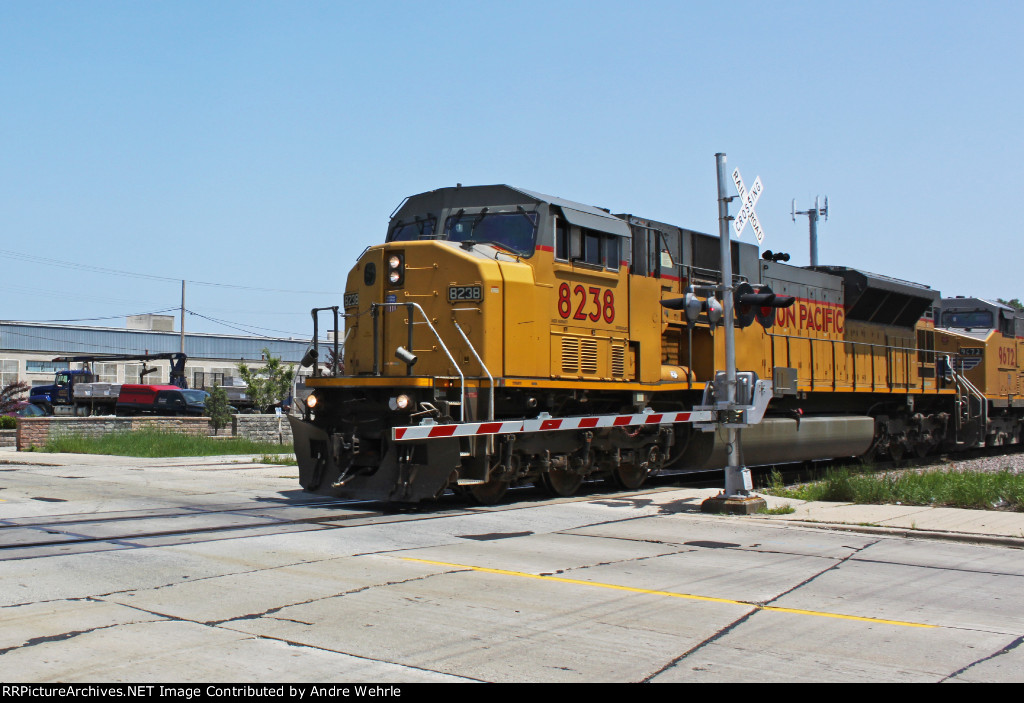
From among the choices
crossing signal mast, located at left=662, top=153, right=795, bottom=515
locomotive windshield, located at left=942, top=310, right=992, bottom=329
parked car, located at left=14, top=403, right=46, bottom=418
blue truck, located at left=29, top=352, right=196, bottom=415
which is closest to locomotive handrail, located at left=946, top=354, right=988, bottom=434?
locomotive windshield, located at left=942, top=310, right=992, bottom=329

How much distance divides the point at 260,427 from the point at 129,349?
128 feet

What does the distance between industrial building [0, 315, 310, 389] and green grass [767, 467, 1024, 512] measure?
5326cm

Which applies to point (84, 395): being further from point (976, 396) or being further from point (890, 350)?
point (976, 396)

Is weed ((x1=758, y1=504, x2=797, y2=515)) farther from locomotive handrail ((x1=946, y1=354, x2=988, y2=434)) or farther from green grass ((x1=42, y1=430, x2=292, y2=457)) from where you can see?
green grass ((x1=42, y1=430, x2=292, y2=457))

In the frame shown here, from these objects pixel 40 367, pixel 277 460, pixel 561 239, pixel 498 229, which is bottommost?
pixel 277 460

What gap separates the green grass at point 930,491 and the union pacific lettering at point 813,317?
4.22 m

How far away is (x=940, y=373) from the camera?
22312mm

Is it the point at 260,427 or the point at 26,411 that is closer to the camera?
the point at 260,427

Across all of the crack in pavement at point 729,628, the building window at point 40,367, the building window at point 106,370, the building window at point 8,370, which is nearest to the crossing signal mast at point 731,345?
the crack in pavement at point 729,628

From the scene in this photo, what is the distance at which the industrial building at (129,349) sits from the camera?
65.6m

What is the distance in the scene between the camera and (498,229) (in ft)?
41.1

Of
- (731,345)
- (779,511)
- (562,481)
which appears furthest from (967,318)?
(562,481)

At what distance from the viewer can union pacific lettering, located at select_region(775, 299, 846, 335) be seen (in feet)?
57.3

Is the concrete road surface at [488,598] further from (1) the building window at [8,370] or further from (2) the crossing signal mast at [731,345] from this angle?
(1) the building window at [8,370]
